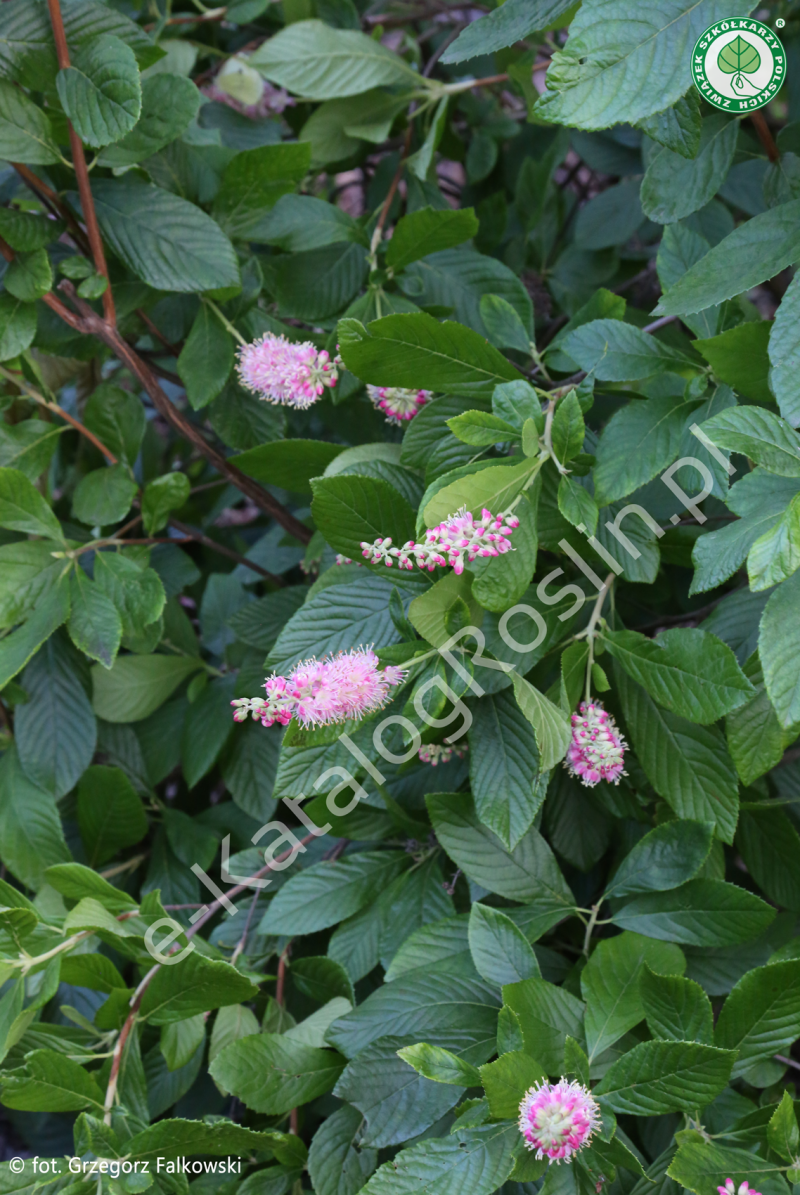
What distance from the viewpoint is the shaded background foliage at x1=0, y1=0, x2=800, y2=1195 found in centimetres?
55

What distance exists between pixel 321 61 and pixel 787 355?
594 mm

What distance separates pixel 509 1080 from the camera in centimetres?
51

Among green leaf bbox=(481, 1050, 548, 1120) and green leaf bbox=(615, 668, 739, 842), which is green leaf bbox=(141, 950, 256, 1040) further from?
green leaf bbox=(615, 668, 739, 842)

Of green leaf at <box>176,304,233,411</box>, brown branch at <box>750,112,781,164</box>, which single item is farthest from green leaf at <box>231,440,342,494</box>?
brown branch at <box>750,112,781,164</box>

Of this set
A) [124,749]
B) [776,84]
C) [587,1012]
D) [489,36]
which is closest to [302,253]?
[489,36]

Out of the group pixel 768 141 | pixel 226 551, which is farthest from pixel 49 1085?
pixel 768 141

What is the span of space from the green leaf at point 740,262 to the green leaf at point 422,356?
125 mm

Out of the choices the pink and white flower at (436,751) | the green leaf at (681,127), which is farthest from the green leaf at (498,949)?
the green leaf at (681,127)

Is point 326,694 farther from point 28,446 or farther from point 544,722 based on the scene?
point 28,446

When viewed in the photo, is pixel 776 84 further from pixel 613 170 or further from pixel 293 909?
pixel 293 909

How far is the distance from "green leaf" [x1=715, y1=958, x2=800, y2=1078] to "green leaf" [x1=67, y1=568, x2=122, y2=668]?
52 centimetres

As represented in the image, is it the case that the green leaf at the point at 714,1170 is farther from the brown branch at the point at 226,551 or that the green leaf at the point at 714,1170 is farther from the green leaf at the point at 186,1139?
the brown branch at the point at 226,551

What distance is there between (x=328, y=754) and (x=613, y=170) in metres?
0.83

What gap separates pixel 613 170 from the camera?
107 cm
